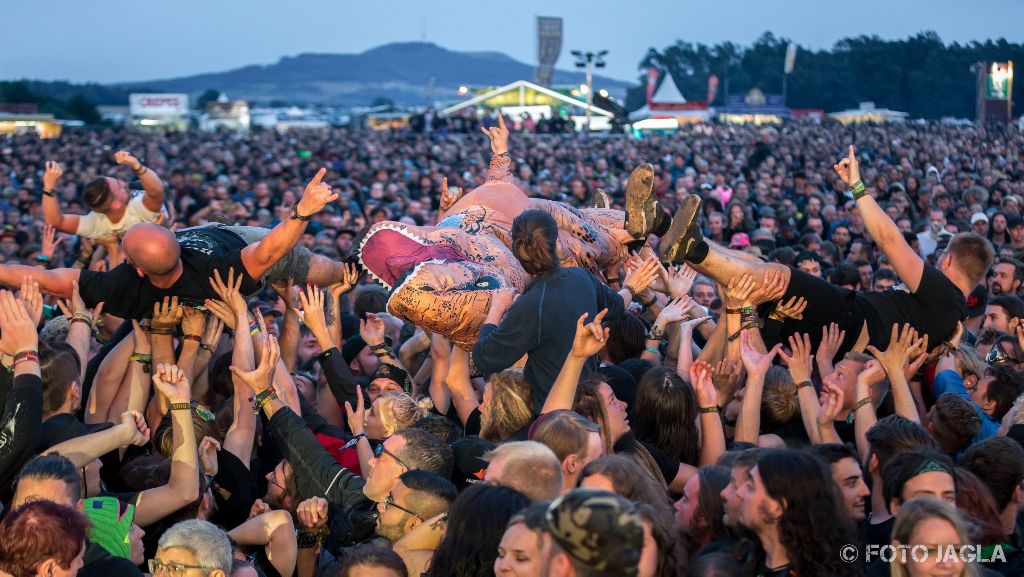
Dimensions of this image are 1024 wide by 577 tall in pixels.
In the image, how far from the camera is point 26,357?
4.57 meters

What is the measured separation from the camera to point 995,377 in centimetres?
529

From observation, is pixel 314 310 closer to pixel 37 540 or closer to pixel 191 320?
pixel 191 320

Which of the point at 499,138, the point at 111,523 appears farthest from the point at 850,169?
the point at 111,523

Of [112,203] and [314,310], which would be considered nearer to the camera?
[314,310]

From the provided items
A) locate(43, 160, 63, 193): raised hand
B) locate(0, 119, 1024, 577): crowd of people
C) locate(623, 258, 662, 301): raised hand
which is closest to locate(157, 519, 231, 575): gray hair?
locate(0, 119, 1024, 577): crowd of people

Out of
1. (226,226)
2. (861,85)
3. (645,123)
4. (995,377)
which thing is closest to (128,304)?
(226,226)

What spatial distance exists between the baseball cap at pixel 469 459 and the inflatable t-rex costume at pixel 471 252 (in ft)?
4.29

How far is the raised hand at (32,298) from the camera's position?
4.85 meters

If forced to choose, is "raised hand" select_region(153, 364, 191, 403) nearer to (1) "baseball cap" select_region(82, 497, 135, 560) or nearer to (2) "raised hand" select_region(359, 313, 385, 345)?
(1) "baseball cap" select_region(82, 497, 135, 560)

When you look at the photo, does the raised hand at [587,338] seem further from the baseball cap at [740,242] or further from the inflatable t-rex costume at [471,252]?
the baseball cap at [740,242]

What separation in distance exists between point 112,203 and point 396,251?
3168 millimetres

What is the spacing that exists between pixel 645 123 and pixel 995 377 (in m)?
47.8

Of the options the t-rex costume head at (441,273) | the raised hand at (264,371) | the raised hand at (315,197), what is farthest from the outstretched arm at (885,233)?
the raised hand at (264,371)

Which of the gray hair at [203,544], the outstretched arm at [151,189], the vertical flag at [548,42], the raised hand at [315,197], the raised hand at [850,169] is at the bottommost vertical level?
the gray hair at [203,544]
